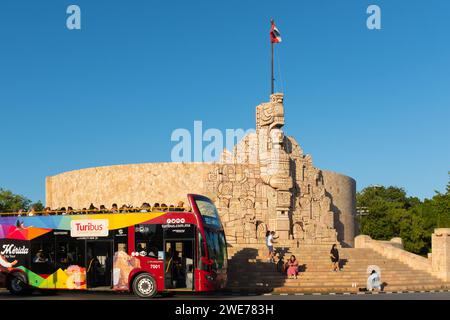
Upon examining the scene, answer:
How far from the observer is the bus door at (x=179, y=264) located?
19859 millimetres

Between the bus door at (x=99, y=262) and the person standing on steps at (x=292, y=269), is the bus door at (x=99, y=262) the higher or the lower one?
the higher one

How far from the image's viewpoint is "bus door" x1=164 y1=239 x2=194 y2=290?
19.9 metres

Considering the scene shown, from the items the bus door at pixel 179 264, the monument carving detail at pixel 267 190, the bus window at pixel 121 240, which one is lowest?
the bus door at pixel 179 264

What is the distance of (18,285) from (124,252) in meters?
4.53

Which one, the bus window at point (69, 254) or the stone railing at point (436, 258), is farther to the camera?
the stone railing at point (436, 258)

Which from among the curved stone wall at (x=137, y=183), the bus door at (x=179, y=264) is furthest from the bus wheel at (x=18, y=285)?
the curved stone wall at (x=137, y=183)

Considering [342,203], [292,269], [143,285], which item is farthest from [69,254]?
[342,203]

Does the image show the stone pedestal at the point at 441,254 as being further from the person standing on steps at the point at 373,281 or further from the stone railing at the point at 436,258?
the person standing on steps at the point at 373,281

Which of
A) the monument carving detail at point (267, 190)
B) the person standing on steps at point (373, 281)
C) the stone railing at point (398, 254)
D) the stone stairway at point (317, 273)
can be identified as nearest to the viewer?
the person standing on steps at point (373, 281)

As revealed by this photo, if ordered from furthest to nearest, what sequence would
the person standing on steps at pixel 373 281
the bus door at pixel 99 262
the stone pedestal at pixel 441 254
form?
1. the stone pedestal at pixel 441 254
2. the person standing on steps at pixel 373 281
3. the bus door at pixel 99 262

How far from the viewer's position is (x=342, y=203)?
40125 mm

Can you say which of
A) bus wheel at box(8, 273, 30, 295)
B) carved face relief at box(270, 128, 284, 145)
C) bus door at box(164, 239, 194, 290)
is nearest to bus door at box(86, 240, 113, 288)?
bus door at box(164, 239, 194, 290)

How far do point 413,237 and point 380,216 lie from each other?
12.3 ft

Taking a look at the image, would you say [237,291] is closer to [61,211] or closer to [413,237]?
[61,211]
